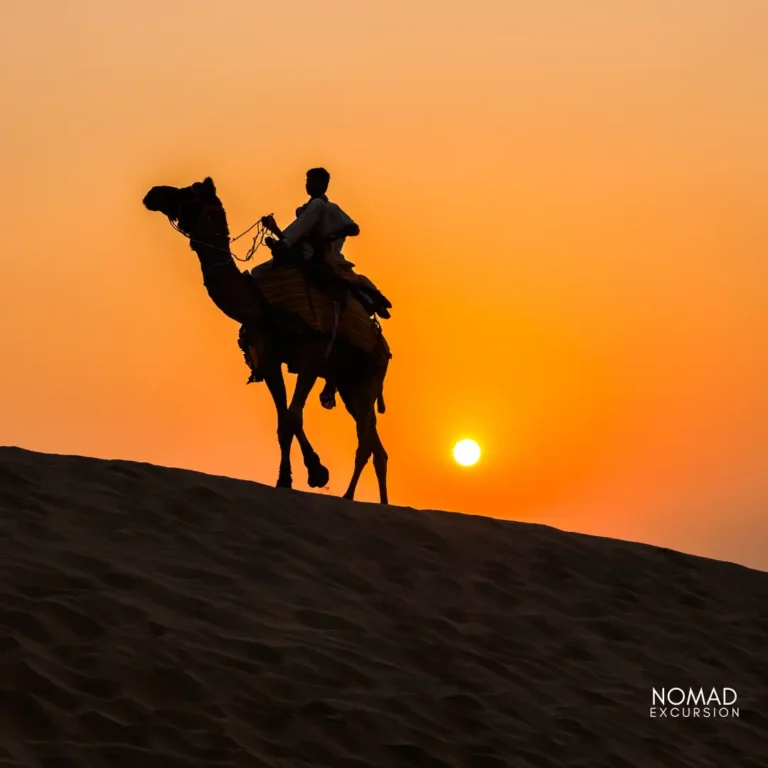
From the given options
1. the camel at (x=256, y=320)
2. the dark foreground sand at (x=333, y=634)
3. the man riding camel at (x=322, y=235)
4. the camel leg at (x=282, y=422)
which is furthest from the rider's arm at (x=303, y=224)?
the dark foreground sand at (x=333, y=634)

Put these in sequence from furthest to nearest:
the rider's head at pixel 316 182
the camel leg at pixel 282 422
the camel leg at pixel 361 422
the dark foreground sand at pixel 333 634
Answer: the camel leg at pixel 361 422 < the rider's head at pixel 316 182 < the camel leg at pixel 282 422 < the dark foreground sand at pixel 333 634

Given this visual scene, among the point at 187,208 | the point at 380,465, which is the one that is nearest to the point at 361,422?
the point at 380,465

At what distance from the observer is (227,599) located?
469 inches

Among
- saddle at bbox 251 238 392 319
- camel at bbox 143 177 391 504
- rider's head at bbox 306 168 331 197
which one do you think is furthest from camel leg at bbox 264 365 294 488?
rider's head at bbox 306 168 331 197

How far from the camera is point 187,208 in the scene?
16312mm

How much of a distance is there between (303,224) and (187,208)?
1207 mm

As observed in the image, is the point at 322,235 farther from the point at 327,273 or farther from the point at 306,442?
the point at 306,442

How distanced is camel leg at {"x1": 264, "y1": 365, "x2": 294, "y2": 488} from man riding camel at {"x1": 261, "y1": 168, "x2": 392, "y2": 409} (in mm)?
1049

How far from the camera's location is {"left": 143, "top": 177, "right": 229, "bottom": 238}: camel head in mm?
16297

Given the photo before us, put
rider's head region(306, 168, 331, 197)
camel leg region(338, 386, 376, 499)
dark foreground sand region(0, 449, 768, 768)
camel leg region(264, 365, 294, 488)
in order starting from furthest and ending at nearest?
camel leg region(338, 386, 376, 499)
rider's head region(306, 168, 331, 197)
camel leg region(264, 365, 294, 488)
dark foreground sand region(0, 449, 768, 768)

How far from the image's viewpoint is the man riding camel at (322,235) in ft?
53.8

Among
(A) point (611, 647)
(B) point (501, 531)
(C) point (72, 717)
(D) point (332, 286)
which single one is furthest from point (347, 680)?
(D) point (332, 286)

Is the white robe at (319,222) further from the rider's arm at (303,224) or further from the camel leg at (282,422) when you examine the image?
the camel leg at (282,422)

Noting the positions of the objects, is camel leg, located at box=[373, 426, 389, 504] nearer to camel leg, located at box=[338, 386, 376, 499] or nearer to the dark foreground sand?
camel leg, located at box=[338, 386, 376, 499]
